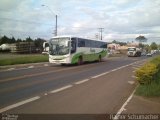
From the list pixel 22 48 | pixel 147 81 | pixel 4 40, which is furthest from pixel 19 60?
pixel 4 40

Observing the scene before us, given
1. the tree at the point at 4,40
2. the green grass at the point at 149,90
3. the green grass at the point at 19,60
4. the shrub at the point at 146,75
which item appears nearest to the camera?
the green grass at the point at 149,90

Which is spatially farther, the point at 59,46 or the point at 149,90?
the point at 59,46

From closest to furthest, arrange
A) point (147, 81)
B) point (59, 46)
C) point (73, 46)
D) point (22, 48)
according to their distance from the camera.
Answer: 1. point (147, 81)
2. point (59, 46)
3. point (73, 46)
4. point (22, 48)

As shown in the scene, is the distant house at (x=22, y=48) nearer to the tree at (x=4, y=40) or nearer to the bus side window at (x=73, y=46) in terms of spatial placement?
the tree at (x=4, y=40)

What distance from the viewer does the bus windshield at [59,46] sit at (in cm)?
3139

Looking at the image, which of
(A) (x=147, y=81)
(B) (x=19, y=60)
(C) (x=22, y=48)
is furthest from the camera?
(C) (x=22, y=48)

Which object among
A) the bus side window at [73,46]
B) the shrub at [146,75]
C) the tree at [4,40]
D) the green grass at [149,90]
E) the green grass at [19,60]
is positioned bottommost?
the green grass at [19,60]

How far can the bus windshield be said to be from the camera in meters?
31.4

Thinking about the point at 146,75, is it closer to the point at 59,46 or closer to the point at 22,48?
the point at 59,46

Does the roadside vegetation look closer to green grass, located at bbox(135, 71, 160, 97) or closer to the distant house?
green grass, located at bbox(135, 71, 160, 97)

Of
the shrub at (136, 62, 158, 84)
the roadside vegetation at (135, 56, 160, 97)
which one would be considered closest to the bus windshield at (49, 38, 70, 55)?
the roadside vegetation at (135, 56, 160, 97)

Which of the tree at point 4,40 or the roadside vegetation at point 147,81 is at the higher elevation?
the tree at point 4,40

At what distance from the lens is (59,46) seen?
31.6m

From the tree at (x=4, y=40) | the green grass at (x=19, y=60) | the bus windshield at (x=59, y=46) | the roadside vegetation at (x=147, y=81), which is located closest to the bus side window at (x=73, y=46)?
the bus windshield at (x=59, y=46)
